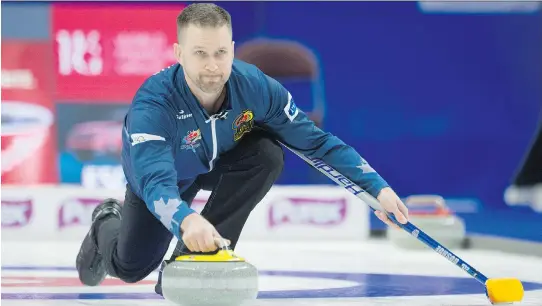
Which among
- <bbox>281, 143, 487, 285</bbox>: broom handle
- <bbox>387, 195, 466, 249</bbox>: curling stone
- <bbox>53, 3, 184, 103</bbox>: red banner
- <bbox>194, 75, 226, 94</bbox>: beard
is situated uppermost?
<bbox>53, 3, 184, 103</bbox>: red banner

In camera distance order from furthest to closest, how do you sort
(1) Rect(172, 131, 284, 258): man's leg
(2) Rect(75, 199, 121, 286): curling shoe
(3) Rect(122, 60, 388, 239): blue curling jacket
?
(2) Rect(75, 199, 121, 286): curling shoe, (1) Rect(172, 131, 284, 258): man's leg, (3) Rect(122, 60, 388, 239): blue curling jacket

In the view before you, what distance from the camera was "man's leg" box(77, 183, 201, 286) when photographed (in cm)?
352

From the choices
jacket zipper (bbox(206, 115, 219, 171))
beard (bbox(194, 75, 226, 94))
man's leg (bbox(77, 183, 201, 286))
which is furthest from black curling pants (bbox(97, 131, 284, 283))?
beard (bbox(194, 75, 226, 94))

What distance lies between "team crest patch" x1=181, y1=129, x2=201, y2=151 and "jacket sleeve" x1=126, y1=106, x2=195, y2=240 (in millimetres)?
145

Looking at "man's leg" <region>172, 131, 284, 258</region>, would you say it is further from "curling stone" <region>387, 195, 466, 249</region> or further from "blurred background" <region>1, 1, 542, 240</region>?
"blurred background" <region>1, 1, 542, 240</region>

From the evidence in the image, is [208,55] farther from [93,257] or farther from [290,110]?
[93,257]

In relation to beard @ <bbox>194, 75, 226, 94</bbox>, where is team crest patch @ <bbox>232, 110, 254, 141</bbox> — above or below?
below

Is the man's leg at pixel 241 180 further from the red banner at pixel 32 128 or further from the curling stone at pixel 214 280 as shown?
the red banner at pixel 32 128

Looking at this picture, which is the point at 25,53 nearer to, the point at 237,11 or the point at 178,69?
the point at 237,11

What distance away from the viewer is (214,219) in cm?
347

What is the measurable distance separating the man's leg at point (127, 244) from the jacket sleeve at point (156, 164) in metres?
0.57

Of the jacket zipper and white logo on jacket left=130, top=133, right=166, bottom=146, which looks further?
the jacket zipper

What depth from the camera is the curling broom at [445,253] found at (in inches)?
124

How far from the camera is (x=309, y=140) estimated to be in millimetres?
3346
